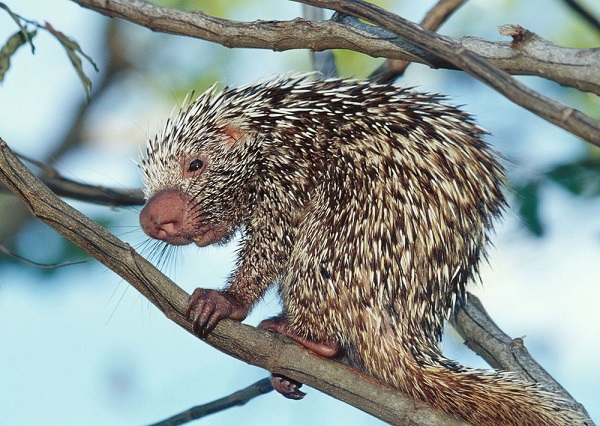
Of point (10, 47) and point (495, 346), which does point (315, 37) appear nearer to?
point (10, 47)

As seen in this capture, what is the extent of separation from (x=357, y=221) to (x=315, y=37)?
0.69 m

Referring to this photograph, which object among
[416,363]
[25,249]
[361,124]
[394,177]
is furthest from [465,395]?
[25,249]

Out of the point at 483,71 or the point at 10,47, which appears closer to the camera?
the point at 483,71

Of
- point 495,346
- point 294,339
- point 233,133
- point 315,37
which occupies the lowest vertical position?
point 294,339

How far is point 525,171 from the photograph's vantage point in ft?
12.6

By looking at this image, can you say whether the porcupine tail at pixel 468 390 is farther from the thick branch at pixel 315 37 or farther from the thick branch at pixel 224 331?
the thick branch at pixel 315 37

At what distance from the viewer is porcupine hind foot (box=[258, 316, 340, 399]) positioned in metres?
2.83

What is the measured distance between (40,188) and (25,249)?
13.5 feet

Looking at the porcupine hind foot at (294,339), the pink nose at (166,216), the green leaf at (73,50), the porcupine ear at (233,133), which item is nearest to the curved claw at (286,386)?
the porcupine hind foot at (294,339)

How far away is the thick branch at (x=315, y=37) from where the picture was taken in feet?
7.82

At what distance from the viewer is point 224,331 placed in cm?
267

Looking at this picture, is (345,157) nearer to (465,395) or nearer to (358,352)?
(358,352)

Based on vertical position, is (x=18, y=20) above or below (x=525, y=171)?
below

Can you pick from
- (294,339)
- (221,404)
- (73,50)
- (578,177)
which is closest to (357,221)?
(294,339)
